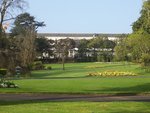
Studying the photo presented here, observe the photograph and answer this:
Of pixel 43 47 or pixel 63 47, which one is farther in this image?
pixel 63 47

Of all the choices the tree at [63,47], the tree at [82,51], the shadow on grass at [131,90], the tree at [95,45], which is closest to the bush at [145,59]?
the shadow on grass at [131,90]

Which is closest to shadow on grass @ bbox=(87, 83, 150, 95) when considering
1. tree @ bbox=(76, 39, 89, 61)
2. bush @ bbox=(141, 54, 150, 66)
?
bush @ bbox=(141, 54, 150, 66)

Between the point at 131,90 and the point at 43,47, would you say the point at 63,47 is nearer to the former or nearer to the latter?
the point at 43,47

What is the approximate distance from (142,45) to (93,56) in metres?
82.7

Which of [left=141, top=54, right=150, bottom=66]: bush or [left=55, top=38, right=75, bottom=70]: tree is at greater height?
[left=55, top=38, right=75, bottom=70]: tree

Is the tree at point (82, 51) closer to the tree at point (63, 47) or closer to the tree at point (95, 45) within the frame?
the tree at point (95, 45)

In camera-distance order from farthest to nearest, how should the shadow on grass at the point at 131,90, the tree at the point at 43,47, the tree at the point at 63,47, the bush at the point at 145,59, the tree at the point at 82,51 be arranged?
the tree at the point at 82,51 → the tree at the point at 43,47 → the tree at the point at 63,47 → the bush at the point at 145,59 → the shadow on grass at the point at 131,90

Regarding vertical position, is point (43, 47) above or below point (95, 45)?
below

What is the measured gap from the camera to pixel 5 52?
3559 centimetres

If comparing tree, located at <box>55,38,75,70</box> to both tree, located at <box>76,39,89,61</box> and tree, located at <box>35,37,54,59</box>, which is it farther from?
tree, located at <box>76,39,89,61</box>

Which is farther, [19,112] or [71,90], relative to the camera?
[71,90]

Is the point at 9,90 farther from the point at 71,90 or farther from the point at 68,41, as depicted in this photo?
the point at 68,41

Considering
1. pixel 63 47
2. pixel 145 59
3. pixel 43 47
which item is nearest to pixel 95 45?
pixel 63 47

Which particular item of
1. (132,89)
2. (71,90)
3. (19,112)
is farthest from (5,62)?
(19,112)
